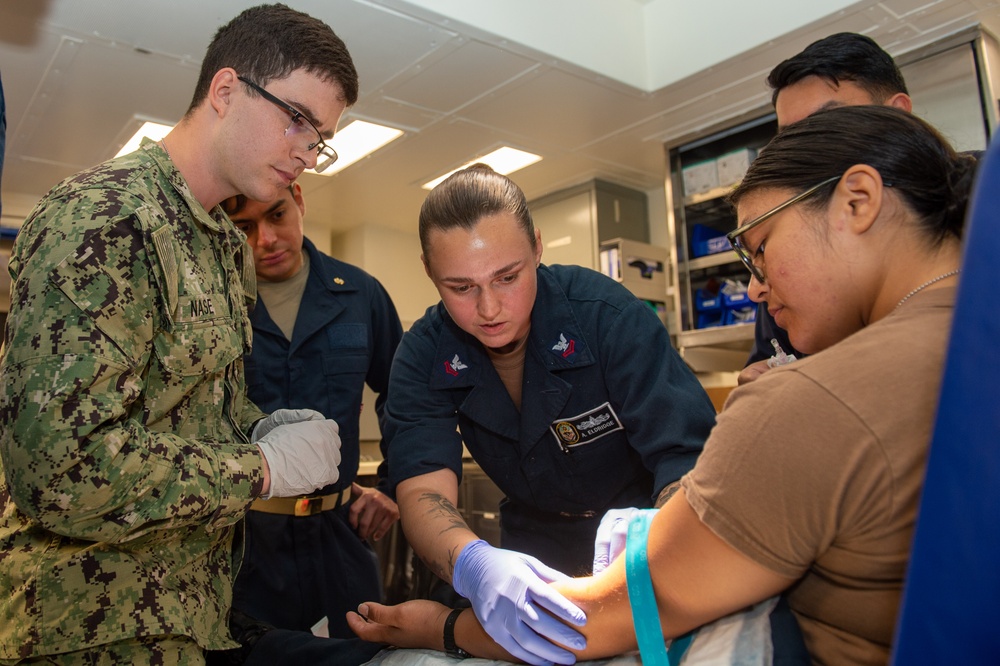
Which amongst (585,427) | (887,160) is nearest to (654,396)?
(585,427)

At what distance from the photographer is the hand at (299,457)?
1.20m

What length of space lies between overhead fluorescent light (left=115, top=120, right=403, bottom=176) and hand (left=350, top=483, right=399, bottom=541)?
2193 mm

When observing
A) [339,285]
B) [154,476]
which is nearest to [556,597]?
[154,476]

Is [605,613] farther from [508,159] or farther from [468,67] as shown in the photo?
[508,159]

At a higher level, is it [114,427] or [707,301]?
[707,301]

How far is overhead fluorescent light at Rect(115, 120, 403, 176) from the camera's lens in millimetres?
3781

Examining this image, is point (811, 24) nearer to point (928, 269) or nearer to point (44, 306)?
point (928, 269)

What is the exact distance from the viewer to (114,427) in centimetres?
99

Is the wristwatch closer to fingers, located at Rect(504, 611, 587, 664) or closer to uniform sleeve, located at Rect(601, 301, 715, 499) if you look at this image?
fingers, located at Rect(504, 611, 587, 664)

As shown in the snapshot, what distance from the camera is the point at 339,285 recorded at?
7.11 ft

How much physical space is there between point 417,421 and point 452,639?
529mm

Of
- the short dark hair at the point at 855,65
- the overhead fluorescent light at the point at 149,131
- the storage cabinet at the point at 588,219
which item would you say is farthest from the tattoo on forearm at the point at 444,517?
the storage cabinet at the point at 588,219

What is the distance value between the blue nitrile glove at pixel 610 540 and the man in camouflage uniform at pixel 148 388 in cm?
53

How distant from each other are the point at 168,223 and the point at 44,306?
23 centimetres
